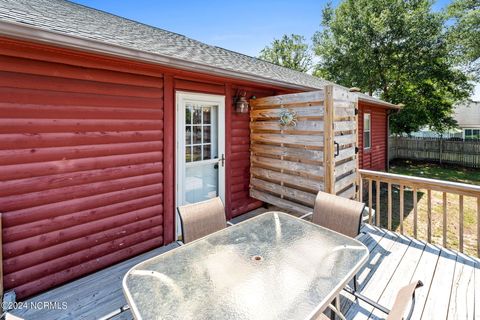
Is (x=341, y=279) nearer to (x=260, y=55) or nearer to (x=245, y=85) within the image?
(x=245, y=85)

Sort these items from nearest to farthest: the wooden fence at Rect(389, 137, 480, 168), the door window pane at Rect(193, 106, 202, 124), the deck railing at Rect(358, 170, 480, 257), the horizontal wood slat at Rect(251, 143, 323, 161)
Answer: the deck railing at Rect(358, 170, 480, 257) → the horizontal wood slat at Rect(251, 143, 323, 161) → the door window pane at Rect(193, 106, 202, 124) → the wooden fence at Rect(389, 137, 480, 168)

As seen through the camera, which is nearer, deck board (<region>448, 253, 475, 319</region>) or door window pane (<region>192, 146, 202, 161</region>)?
deck board (<region>448, 253, 475, 319</region>)

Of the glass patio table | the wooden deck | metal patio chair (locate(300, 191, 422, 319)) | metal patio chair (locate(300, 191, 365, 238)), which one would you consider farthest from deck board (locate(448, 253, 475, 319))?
the glass patio table

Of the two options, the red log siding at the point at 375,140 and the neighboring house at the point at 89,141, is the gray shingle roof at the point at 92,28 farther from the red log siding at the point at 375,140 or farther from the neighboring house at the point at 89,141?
the red log siding at the point at 375,140

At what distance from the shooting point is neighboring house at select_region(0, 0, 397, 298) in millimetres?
2232

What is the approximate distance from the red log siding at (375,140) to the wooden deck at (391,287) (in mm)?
6025

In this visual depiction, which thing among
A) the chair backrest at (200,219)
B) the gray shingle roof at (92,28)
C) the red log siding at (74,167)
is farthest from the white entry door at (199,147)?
the chair backrest at (200,219)

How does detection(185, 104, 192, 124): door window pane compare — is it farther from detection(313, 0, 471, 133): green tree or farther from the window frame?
detection(313, 0, 471, 133): green tree

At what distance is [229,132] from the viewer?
13.4ft

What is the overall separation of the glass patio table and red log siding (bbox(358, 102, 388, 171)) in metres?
7.51

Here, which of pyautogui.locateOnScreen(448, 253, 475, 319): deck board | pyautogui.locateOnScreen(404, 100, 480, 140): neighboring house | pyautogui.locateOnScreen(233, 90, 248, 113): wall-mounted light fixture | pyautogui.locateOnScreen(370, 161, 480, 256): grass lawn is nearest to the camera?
pyautogui.locateOnScreen(448, 253, 475, 319): deck board

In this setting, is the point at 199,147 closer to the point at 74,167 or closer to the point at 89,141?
the point at 89,141

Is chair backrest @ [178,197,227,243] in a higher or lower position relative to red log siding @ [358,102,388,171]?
lower

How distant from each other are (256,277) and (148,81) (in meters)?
2.65
